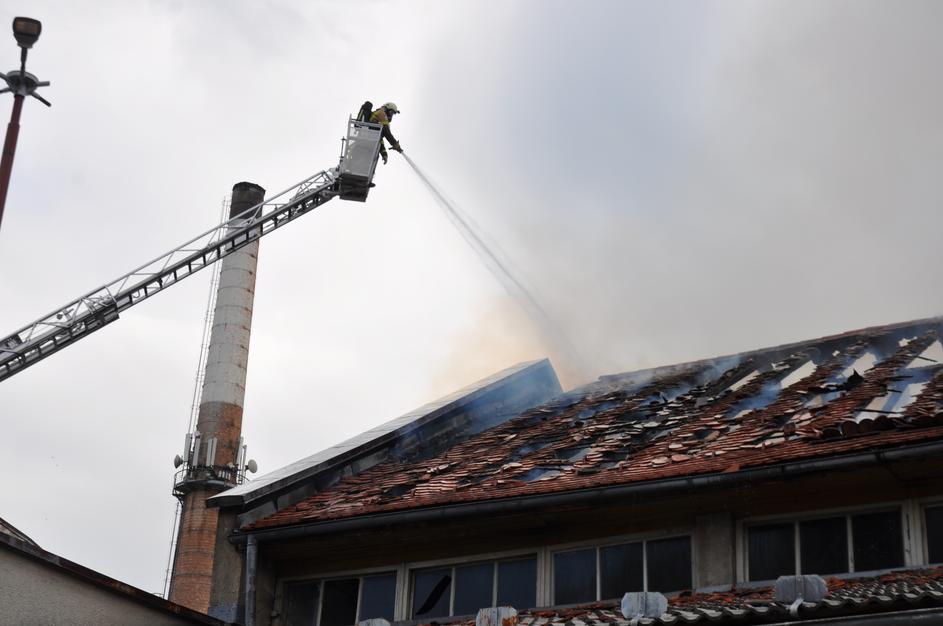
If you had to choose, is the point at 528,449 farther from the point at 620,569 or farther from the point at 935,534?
the point at 935,534

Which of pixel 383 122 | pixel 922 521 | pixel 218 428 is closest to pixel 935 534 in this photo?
pixel 922 521

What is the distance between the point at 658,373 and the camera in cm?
1631

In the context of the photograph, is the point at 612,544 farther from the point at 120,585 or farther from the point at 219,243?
the point at 219,243

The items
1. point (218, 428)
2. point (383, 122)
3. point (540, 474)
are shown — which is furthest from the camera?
point (218, 428)

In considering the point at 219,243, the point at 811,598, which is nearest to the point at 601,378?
the point at 811,598

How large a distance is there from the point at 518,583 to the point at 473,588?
433 millimetres

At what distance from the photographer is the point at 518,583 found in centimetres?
1095

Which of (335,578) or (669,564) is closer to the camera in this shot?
(669,564)

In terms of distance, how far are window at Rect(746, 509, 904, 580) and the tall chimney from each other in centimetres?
3034

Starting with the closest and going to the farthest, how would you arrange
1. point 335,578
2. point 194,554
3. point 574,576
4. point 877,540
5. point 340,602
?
point 877,540 → point 574,576 → point 340,602 → point 335,578 → point 194,554

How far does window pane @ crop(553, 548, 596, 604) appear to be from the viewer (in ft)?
34.4

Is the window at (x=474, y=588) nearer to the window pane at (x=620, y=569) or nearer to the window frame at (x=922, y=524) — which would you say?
the window pane at (x=620, y=569)

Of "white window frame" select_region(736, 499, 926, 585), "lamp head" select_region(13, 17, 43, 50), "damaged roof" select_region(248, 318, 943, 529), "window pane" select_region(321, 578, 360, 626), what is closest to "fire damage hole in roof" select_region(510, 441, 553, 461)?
"damaged roof" select_region(248, 318, 943, 529)

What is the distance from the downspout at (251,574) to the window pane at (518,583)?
2.31 m
